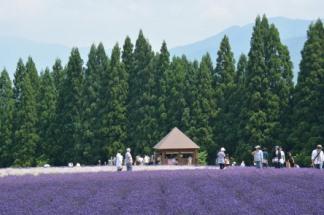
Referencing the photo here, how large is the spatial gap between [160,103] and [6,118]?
21000mm

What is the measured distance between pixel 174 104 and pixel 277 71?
1296 centimetres

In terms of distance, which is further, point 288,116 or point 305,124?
point 288,116

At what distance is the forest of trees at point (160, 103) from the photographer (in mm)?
57094

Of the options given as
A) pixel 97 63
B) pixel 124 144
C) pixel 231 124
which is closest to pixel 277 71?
pixel 231 124

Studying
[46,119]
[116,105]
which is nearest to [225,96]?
[116,105]

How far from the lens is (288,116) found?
5791cm

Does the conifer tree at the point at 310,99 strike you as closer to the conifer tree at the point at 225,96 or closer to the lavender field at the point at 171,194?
the conifer tree at the point at 225,96

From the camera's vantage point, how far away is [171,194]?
20125 mm

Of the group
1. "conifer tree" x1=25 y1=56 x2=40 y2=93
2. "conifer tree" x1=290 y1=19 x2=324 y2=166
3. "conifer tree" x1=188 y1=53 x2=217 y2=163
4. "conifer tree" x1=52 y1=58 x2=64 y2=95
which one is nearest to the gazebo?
"conifer tree" x1=188 y1=53 x2=217 y2=163

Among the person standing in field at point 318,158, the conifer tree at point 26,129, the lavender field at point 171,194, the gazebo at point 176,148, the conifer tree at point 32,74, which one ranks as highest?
the conifer tree at point 32,74

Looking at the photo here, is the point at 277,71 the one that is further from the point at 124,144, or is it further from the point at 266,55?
the point at 124,144

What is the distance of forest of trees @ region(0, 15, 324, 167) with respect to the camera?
187 ft

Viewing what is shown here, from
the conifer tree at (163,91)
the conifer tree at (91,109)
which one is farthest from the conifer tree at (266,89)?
the conifer tree at (91,109)

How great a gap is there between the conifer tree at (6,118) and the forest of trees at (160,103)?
13 centimetres
